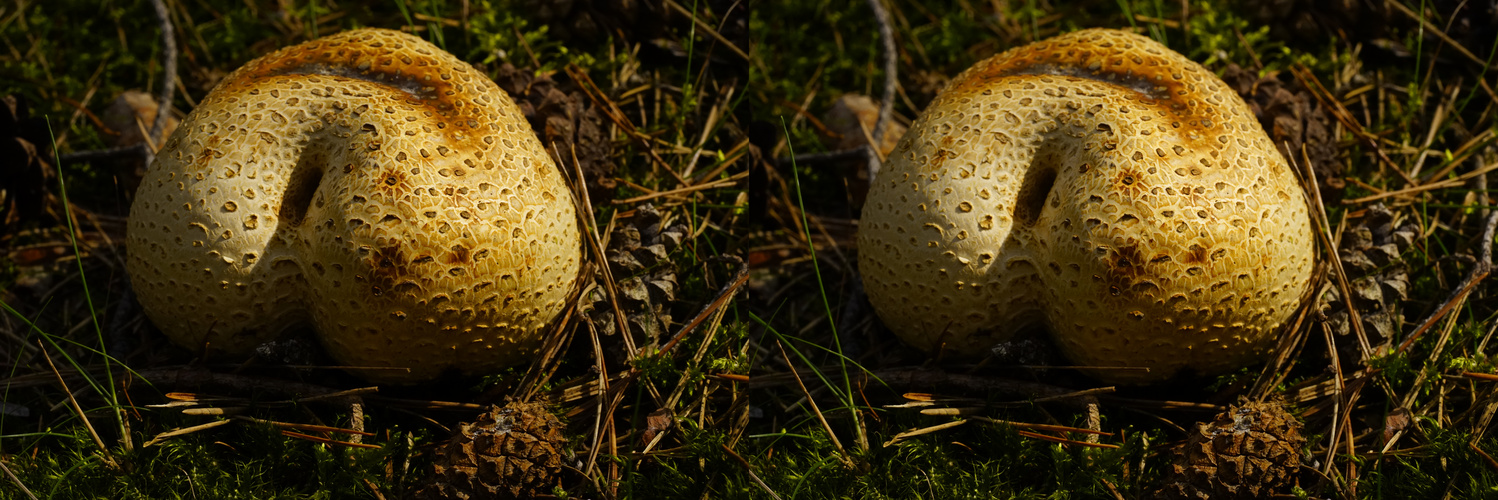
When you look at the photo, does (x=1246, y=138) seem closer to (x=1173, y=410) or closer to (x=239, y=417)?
(x=1173, y=410)

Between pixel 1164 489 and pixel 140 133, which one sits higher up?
pixel 140 133

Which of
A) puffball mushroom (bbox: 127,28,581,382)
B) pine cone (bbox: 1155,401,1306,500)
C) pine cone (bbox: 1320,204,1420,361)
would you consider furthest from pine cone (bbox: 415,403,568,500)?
pine cone (bbox: 1320,204,1420,361)

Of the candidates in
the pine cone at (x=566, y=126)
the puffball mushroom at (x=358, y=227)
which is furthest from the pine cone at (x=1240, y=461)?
the pine cone at (x=566, y=126)

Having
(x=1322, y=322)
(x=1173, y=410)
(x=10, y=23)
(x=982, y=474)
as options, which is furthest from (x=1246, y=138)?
(x=10, y=23)

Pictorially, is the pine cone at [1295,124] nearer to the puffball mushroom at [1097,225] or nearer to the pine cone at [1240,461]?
the puffball mushroom at [1097,225]

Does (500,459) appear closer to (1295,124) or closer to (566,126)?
(566,126)

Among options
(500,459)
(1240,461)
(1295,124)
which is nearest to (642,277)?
(500,459)
